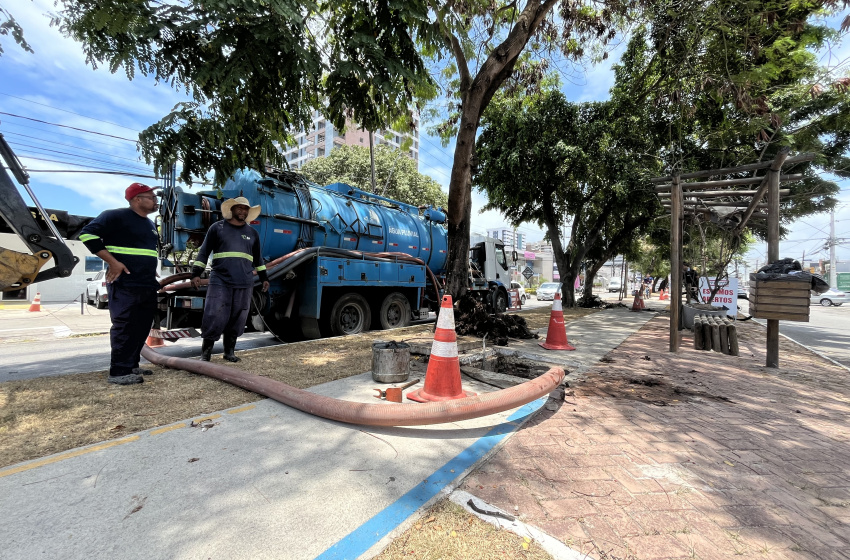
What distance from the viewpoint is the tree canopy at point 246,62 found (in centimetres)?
361

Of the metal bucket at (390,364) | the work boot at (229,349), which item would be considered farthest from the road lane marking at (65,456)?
the work boot at (229,349)

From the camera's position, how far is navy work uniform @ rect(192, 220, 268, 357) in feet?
14.7

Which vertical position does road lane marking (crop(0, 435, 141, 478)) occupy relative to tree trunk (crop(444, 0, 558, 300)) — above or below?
below

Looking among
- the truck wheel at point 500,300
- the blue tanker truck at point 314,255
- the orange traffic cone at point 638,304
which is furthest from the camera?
the orange traffic cone at point 638,304

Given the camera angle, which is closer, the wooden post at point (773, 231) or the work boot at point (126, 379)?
the work boot at point (126, 379)

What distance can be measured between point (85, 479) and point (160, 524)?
701 mm

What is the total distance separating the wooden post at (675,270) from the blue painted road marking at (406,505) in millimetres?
5092

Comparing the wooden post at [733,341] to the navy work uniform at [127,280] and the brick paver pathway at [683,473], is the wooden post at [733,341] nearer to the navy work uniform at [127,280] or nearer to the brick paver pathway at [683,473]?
the brick paver pathway at [683,473]

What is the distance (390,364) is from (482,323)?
3494 mm

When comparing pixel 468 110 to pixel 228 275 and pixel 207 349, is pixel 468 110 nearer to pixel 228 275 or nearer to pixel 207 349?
pixel 228 275

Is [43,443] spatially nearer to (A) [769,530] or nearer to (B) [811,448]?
(A) [769,530]

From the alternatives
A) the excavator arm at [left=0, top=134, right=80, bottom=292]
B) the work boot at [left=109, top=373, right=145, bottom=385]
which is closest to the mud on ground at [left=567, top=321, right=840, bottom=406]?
the work boot at [left=109, top=373, right=145, bottom=385]

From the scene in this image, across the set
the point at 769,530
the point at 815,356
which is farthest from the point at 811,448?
the point at 815,356

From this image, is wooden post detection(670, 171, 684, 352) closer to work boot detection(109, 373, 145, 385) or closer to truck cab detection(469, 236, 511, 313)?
truck cab detection(469, 236, 511, 313)
